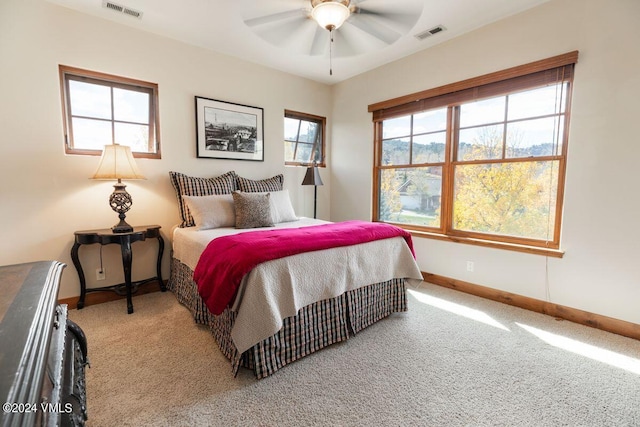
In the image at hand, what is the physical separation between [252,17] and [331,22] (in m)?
0.51

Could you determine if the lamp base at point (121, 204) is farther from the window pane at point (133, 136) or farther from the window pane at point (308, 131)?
the window pane at point (308, 131)

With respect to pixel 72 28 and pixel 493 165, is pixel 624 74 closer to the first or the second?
pixel 493 165

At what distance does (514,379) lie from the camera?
1.75 m

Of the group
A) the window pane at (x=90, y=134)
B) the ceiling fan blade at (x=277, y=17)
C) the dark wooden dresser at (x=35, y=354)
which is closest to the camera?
the dark wooden dresser at (x=35, y=354)

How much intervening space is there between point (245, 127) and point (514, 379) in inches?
141

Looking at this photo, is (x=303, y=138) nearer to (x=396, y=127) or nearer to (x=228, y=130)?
(x=228, y=130)

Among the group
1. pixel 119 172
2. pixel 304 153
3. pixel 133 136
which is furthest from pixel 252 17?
pixel 304 153

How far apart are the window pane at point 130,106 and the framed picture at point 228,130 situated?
520mm

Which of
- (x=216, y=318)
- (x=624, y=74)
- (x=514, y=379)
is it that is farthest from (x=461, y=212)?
(x=216, y=318)

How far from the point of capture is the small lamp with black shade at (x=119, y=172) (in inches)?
99.2

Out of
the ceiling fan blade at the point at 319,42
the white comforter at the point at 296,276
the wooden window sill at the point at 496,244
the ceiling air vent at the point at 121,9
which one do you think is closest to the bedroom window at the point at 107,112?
the ceiling air vent at the point at 121,9

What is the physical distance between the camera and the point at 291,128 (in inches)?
167

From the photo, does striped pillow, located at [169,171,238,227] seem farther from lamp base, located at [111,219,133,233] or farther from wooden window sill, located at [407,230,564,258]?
wooden window sill, located at [407,230,564,258]

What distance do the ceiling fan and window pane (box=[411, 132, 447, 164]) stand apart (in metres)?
1.52
